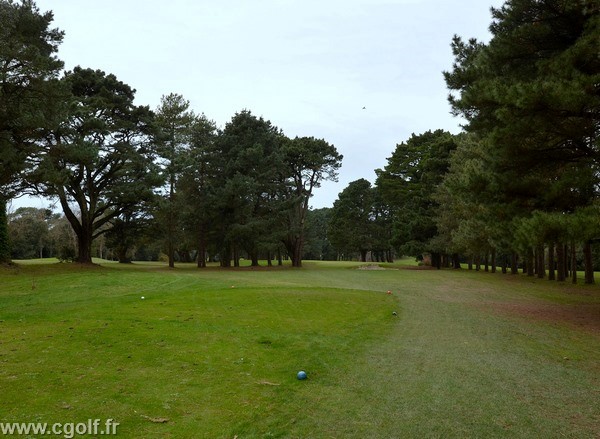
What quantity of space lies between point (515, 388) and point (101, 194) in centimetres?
3087

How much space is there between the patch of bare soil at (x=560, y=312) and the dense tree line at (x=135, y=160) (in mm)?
21192

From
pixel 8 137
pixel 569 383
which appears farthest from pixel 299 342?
pixel 8 137

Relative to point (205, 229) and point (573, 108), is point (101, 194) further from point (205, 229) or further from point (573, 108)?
point (573, 108)

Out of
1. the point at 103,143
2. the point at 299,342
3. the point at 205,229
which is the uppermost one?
the point at 103,143

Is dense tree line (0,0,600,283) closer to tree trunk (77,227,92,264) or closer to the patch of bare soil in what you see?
tree trunk (77,227,92,264)

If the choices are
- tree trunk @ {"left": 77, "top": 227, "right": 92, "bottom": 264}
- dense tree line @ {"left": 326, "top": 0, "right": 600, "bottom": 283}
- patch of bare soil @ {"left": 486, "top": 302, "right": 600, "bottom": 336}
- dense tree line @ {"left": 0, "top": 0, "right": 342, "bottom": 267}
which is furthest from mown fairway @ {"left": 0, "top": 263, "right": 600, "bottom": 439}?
tree trunk @ {"left": 77, "top": 227, "right": 92, "bottom": 264}

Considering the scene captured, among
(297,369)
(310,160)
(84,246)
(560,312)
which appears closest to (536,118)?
(560,312)

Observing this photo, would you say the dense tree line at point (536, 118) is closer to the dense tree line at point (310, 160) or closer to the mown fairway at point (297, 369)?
the dense tree line at point (310, 160)

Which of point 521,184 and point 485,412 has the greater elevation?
point 521,184

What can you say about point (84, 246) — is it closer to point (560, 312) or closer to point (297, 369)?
point (297, 369)

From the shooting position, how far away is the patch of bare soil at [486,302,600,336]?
10.4 meters

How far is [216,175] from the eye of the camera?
3788cm

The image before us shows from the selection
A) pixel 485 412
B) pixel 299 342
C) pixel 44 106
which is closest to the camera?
pixel 485 412

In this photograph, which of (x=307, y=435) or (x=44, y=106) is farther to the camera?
(x=44, y=106)
